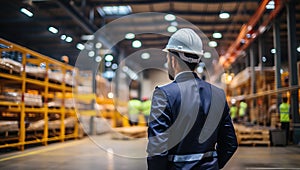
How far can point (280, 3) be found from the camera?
10047 millimetres

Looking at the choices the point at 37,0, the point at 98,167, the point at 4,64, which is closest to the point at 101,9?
the point at 37,0

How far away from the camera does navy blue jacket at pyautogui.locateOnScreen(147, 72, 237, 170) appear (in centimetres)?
158

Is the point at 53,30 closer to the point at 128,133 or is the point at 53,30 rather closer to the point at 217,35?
the point at 128,133

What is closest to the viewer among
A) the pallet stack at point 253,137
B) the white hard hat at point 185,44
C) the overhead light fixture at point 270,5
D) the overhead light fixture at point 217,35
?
the white hard hat at point 185,44

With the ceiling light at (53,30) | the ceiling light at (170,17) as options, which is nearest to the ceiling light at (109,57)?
the ceiling light at (53,30)

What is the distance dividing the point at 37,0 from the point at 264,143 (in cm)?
861

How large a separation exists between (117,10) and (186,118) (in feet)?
41.3

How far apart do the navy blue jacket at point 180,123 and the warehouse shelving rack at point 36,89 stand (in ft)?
19.9

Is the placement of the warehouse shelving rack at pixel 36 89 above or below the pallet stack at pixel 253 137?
above

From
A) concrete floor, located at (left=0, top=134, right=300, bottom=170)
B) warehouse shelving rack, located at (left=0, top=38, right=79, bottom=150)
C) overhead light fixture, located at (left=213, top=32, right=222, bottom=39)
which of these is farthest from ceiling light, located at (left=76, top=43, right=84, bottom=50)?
concrete floor, located at (left=0, top=134, right=300, bottom=170)

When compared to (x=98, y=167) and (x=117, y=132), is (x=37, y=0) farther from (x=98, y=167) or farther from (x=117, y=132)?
(x=98, y=167)

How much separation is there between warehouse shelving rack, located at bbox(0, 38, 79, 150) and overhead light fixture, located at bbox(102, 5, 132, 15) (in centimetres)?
357

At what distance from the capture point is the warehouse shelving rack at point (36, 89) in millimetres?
7268

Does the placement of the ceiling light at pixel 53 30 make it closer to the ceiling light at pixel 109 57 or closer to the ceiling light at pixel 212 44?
the ceiling light at pixel 109 57
